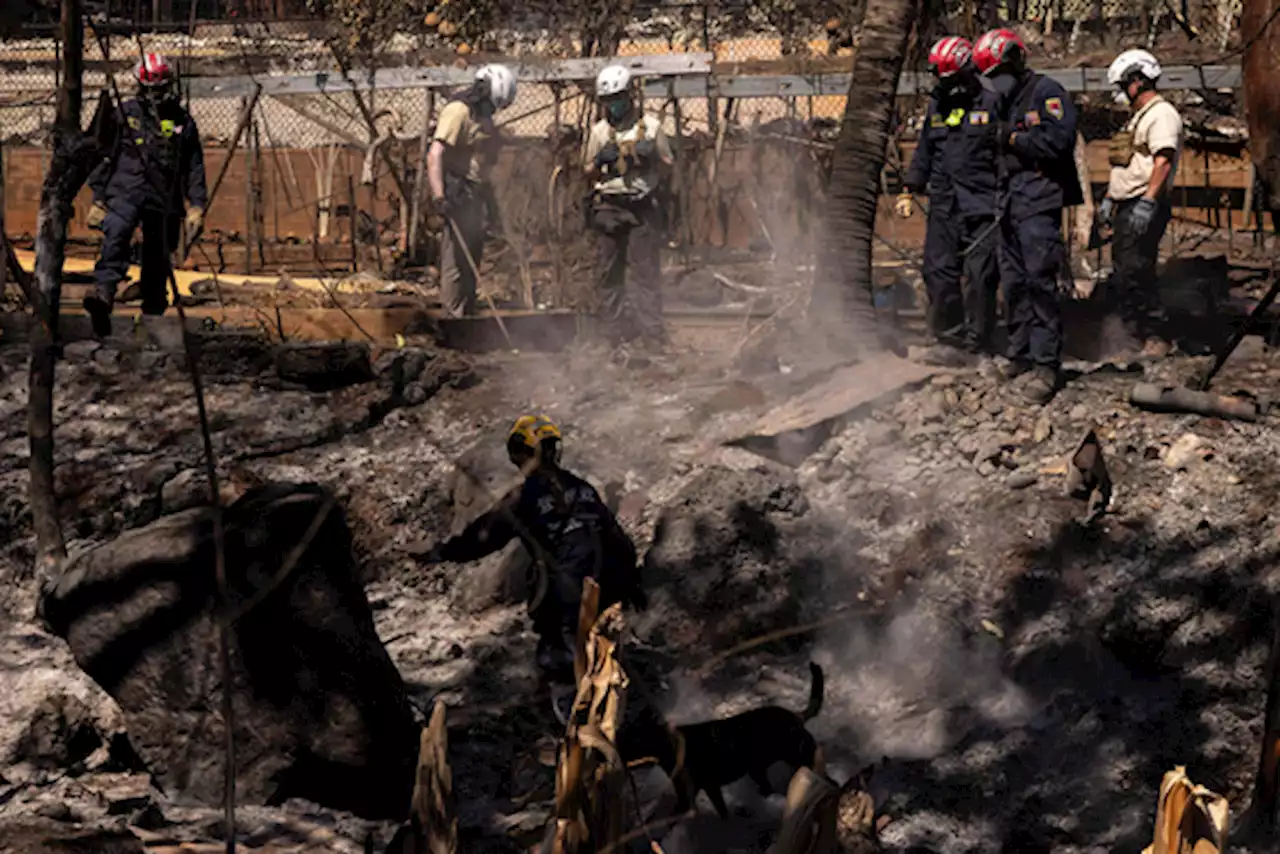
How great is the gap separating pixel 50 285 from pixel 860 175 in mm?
5091

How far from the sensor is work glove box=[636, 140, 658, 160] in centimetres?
1082

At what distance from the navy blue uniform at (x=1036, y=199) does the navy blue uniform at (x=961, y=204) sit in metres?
0.25

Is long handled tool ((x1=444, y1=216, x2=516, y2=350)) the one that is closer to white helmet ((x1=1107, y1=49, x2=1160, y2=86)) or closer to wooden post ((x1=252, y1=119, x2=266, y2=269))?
white helmet ((x1=1107, y1=49, x2=1160, y2=86))

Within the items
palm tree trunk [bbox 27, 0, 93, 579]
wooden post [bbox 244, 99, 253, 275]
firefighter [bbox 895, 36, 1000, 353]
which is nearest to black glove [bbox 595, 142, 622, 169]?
firefighter [bbox 895, 36, 1000, 353]

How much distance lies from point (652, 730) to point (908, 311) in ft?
21.8

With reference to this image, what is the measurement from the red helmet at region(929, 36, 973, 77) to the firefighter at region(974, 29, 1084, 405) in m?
0.07

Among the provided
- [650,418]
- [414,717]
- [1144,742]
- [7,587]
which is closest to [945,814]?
[1144,742]

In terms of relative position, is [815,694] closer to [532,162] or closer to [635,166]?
[635,166]

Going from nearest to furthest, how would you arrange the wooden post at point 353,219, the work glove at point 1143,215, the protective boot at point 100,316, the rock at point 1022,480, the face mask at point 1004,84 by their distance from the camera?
1. the rock at point 1022,480
2. the face mask at point 1004,84
3. the work glove at point 1143,215
4. the protective boot at point 100,316
5. the wooden post at point 353,219

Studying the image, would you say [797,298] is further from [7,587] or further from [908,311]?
[7,587]

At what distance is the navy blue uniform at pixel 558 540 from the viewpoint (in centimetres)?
666

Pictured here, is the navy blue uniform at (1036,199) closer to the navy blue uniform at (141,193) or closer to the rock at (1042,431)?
the rock at (1042,431)

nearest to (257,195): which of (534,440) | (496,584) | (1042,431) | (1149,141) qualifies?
(496,584)

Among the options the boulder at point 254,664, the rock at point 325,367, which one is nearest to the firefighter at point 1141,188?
the rock at point 325,367
